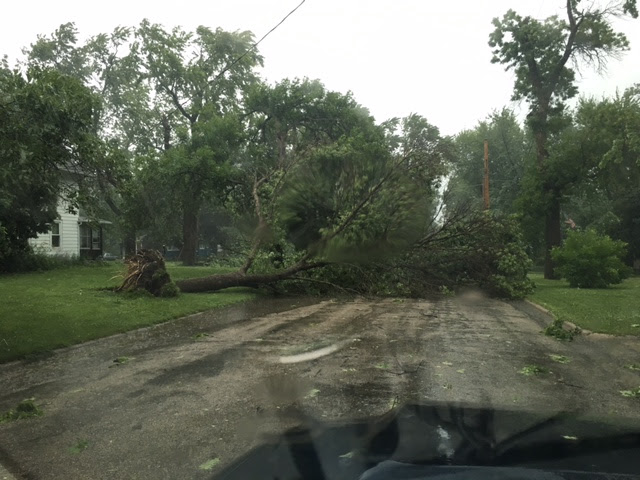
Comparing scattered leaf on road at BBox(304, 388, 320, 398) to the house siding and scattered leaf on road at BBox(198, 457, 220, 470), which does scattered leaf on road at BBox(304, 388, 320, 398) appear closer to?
scattered leaf on road at BBox(198, 457, 220, 470)

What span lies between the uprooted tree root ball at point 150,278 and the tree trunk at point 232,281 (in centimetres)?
127

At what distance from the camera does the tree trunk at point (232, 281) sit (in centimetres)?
1594

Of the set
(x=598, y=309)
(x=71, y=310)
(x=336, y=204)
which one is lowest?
(x=598, y=309)

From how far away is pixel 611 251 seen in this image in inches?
826

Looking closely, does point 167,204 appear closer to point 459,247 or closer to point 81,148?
point 459,247

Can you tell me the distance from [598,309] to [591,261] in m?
8.57

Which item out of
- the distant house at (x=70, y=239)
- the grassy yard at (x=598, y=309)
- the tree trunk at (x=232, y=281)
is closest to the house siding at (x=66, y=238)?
the distant house at (x=70, y=239)

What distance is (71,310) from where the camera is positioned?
1158cm

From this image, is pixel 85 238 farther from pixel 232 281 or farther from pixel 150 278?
pixel 150 278

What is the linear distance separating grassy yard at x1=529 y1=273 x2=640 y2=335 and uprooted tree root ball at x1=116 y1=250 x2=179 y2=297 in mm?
9596

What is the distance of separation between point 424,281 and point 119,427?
37.5 feet

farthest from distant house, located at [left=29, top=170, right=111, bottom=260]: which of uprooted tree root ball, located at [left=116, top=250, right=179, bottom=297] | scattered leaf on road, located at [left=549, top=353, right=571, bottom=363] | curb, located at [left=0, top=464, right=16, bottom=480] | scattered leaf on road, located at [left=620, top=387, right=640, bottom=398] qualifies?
scattered leaf on road, located at [left=620, top=387, right=640, bottom=398]

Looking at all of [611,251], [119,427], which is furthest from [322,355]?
[611,251]

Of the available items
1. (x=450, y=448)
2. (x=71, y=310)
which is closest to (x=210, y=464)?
(x=450, y=448)
